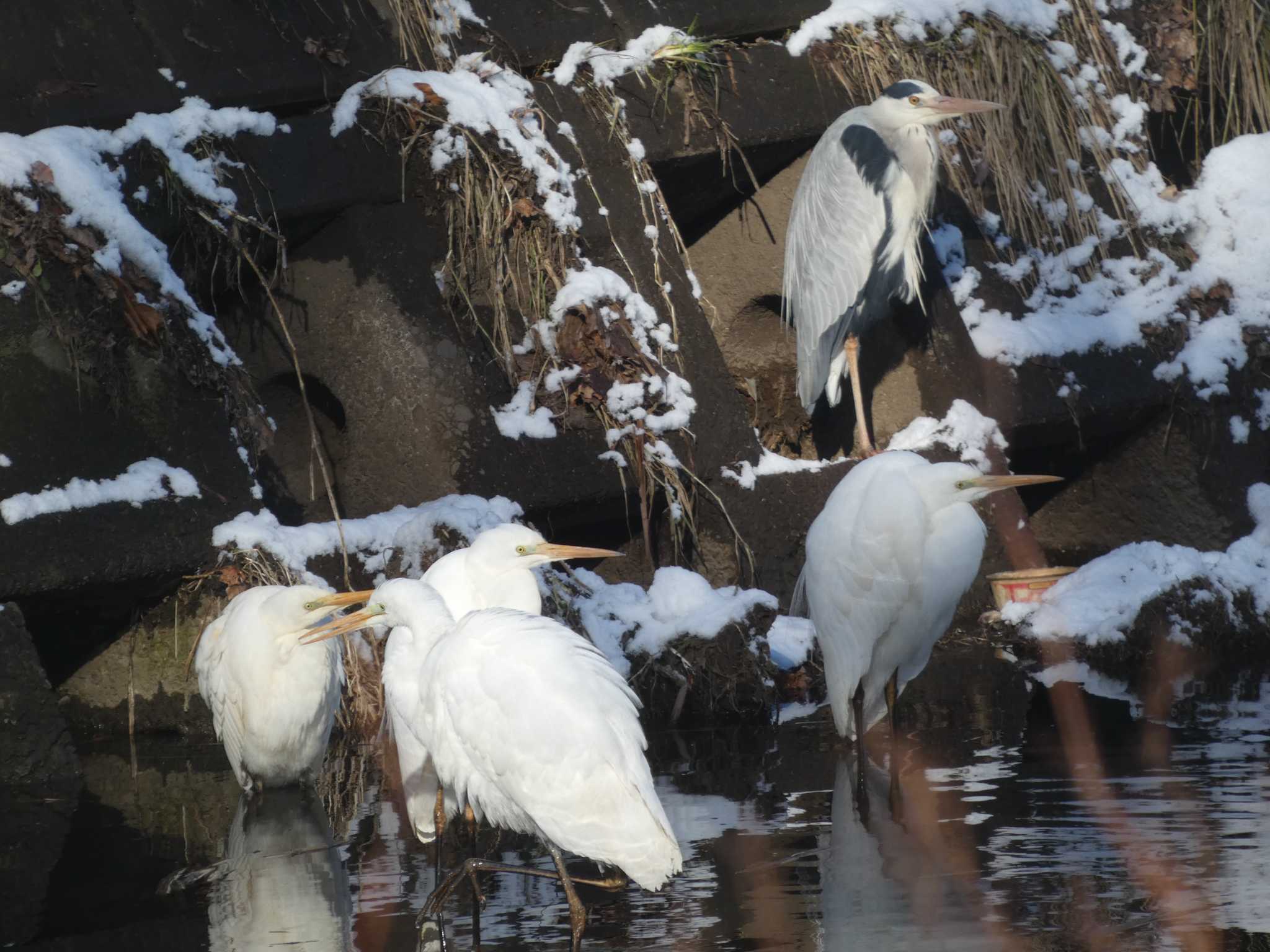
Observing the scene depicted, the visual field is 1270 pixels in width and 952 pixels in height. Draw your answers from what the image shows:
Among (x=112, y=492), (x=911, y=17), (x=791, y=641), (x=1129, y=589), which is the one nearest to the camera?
(x=112, y=492)

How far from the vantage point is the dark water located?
3.50 metres

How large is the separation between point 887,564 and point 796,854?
1.40 m

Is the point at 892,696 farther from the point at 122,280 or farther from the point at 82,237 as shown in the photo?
the point at 82,237

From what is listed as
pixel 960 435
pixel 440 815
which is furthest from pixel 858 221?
pixel 440 815

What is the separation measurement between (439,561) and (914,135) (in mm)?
4116

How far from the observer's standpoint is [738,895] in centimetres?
378

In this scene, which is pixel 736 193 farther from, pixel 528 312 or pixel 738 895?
pixel 738 895

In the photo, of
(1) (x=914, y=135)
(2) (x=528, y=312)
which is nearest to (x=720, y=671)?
(2) (x=528, y=312)

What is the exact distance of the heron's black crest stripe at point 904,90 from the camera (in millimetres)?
8016

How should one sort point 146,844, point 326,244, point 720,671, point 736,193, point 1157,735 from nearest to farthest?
1. point 146,844
2. point 1157,735
3. point 720,671
4. point 326,244
5. point 736,193

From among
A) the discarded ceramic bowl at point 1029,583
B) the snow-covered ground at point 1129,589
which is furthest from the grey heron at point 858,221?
the snow-covered ground at point 1129,589

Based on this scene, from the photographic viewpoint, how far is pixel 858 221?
7879 millimetres

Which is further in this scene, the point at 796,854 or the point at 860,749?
the point at 860,749

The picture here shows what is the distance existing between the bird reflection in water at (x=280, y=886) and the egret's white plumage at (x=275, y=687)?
6.8 inches
